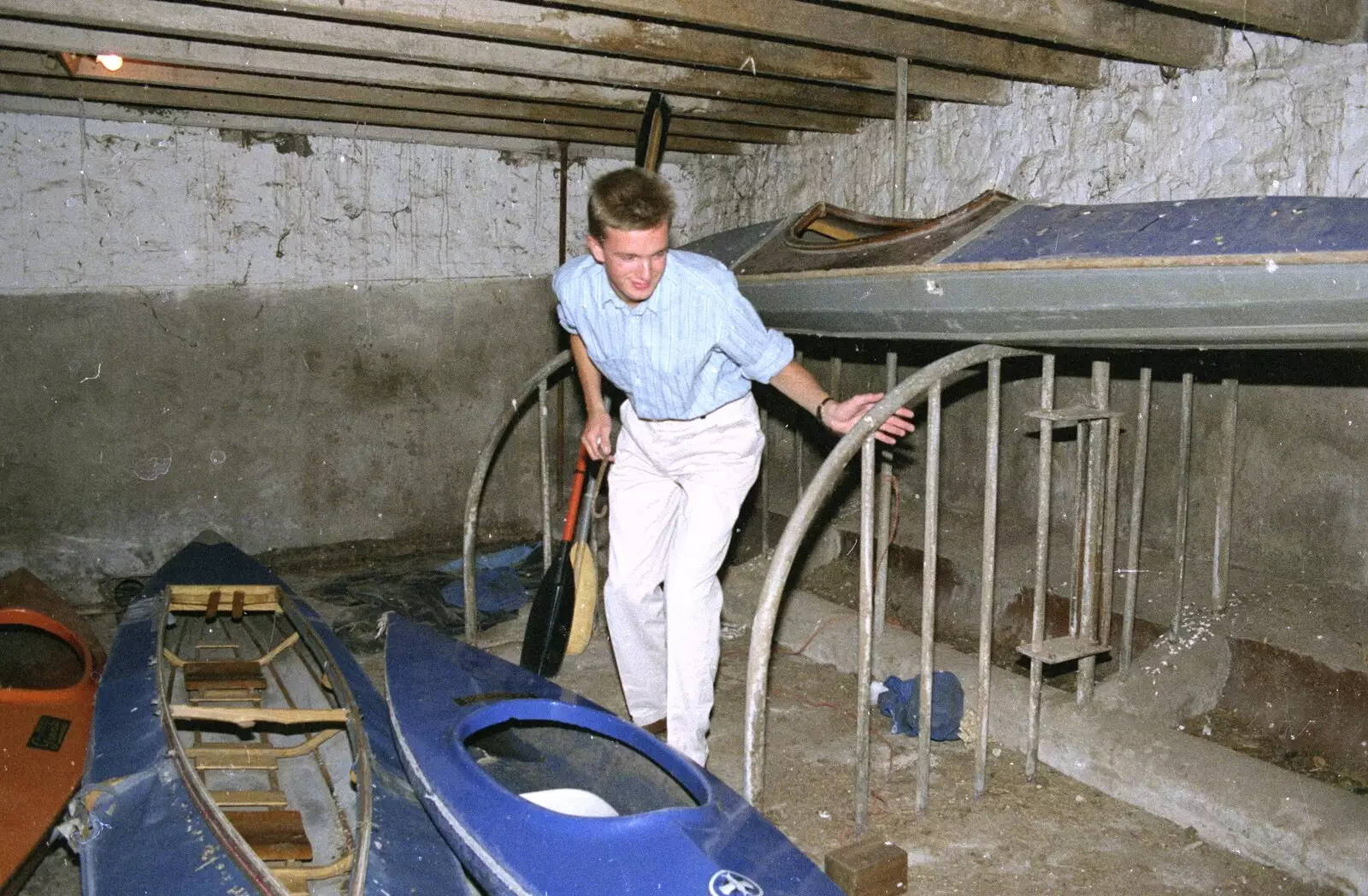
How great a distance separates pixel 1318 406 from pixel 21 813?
4528mm

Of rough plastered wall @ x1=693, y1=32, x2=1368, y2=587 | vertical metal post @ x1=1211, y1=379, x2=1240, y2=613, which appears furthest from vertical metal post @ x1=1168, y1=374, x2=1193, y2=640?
rough plastered wall @ x1=693, y1=32, x2=1368, y2=587

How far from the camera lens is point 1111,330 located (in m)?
2.45

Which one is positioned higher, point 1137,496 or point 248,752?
point 1137,496

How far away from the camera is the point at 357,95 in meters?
5.00

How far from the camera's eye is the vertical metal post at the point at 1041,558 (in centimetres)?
273

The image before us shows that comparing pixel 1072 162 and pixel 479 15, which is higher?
pixel 479 15

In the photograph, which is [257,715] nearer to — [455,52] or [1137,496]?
[1137,496]

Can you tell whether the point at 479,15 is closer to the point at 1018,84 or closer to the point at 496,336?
the point at 1018,84

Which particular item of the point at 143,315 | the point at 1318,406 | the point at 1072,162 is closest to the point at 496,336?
the point at 143,315

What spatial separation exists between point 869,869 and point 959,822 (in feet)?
2.21

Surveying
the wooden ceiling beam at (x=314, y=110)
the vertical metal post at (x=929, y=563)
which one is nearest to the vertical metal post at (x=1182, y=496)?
the vertical metal post at (x=929, y=563)

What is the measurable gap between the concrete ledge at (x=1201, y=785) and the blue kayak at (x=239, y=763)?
170 cm

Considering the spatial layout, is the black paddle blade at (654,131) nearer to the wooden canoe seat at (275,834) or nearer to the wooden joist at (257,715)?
the wooden joist at (257,715)

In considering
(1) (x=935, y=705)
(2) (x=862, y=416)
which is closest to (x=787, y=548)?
(2) (x=862, y=416)
